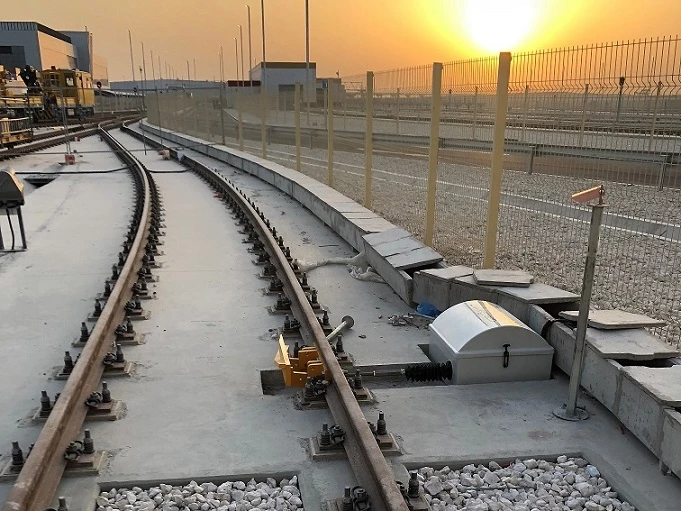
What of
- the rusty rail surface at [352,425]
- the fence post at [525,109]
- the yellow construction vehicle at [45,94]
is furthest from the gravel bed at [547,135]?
the yellow construction vehicle at [45,94]

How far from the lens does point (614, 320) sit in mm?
4484

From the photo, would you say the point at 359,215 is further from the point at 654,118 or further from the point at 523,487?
the point at 523,487

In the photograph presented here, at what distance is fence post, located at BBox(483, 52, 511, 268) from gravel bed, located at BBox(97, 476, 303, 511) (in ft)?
13.0

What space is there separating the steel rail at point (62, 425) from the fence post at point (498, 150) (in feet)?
12.7

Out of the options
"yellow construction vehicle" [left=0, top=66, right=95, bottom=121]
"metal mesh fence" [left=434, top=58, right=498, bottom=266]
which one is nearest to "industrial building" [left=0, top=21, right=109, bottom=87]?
"yellow construction vehicle" [left=0, top=66, right=95, bottom=121]

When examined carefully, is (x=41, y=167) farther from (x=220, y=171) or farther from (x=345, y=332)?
(x=345, y=332)

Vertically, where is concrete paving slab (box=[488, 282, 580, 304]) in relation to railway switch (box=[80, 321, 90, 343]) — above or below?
above

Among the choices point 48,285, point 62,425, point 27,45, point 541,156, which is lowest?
point 48,285

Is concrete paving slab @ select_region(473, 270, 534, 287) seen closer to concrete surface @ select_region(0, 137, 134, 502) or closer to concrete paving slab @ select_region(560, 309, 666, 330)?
concrete paving slab @ select_region(560, 309, 666, 330)

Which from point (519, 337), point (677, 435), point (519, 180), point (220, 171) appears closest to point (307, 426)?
point (519, 337)

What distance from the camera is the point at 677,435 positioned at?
326 centimetres

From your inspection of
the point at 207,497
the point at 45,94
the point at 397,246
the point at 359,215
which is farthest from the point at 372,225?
the point at 45,94

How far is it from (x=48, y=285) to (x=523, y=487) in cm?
598

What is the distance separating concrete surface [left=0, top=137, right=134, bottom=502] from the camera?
4.50 m
